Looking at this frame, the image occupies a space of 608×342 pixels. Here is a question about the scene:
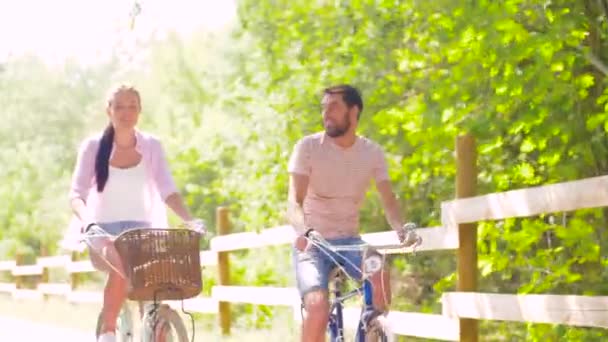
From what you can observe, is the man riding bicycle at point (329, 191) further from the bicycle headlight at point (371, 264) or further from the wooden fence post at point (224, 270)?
the wooden fence post at point (224, 270)

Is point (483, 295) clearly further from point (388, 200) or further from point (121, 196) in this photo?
point (121, 196)

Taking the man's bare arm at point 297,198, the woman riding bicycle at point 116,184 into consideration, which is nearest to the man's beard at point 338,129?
the man's bare arm at point 297,198

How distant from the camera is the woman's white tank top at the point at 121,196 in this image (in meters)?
7.46

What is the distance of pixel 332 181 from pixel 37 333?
347 inches

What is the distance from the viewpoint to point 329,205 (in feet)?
22.5

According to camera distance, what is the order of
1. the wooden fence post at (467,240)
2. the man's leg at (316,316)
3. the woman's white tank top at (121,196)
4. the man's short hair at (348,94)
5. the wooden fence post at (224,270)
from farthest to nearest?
1. the wooden fence post at (224,270)
2. the wooden fence post at (467,240)
3. the woman's white tank top at (121,196)
4. the man's short hair at (348,94)
5. the man's leg at (316,316)

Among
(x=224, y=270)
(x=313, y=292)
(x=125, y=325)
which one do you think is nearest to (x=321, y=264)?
(x=313, y=292)

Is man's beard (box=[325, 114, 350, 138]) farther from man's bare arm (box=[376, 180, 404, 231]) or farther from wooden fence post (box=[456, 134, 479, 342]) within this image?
wooden fence post (box=[456, 134, 479, 342])

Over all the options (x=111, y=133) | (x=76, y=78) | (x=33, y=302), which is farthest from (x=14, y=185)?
(x=111, y=133)

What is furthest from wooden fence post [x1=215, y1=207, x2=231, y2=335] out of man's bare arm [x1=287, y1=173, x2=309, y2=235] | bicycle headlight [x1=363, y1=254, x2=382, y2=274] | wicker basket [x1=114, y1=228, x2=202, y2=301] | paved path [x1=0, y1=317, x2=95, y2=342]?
bicycle headlight [x1=363, y1=254, x2=382, y2=274]

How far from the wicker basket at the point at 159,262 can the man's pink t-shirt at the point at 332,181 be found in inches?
24.4

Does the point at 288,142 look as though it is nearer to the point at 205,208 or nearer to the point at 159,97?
the point at 205,208

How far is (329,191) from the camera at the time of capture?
269 inches

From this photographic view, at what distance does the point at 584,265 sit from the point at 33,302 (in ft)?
51.2
